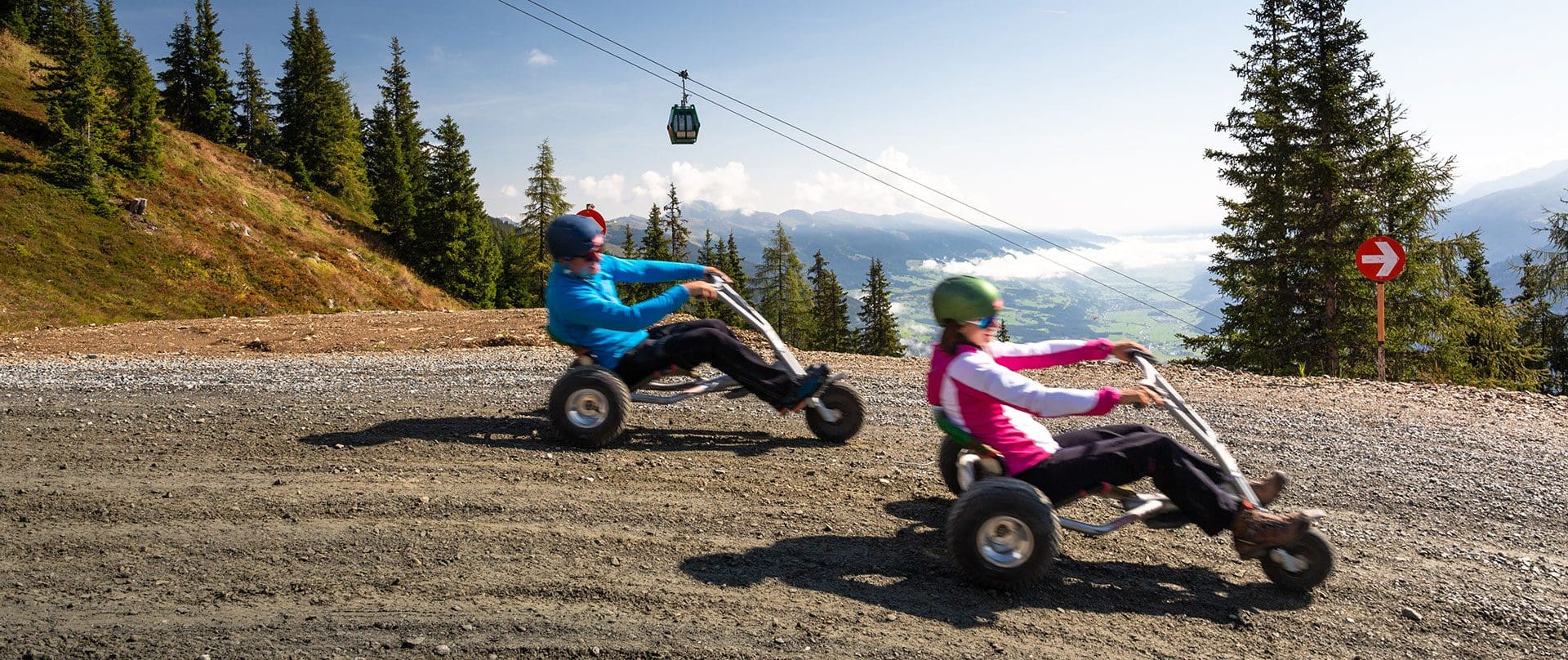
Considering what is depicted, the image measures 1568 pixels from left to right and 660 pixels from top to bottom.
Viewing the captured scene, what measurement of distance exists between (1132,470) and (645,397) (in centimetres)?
405

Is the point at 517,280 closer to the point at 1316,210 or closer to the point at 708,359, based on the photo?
the point at 1316,210

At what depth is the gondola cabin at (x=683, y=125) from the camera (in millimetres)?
18922

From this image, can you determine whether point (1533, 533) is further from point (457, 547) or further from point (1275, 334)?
point (1275, 334)

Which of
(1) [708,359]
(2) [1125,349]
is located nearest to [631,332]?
(1) [708,359]

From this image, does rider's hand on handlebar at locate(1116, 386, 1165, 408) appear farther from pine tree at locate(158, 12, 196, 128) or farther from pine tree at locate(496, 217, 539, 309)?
pine tree at locate(158, 12, 196, 128)

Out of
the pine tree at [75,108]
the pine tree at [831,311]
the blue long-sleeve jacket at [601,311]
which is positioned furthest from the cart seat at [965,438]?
the pine tree at [831,311]

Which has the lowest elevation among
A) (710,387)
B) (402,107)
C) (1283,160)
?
(710,387)

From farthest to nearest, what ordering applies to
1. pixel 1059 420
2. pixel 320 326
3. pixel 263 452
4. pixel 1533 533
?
pixel 320 326, pixel 1059 420, pixel 263 452, pixel 1533 533

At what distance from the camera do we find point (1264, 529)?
13.5ft

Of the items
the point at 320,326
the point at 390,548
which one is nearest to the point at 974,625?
the point at 390,548

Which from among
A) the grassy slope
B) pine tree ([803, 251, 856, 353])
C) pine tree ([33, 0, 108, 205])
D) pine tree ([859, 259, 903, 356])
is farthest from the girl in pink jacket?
pine tree ([803, 251, 856, 353])

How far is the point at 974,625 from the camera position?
12.6ft

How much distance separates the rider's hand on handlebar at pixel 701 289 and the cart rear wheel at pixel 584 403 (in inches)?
37.9

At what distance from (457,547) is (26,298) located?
1437 inches
